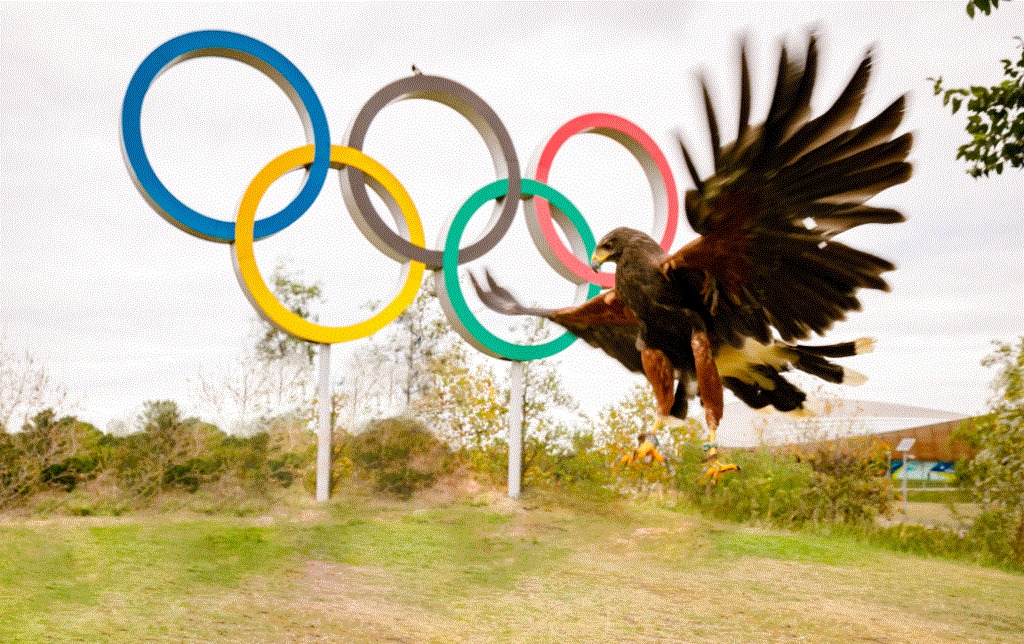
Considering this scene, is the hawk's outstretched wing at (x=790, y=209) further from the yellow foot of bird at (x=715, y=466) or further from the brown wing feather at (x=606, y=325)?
the brown wing feather at (x=606, y=325)

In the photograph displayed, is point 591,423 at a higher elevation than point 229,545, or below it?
higher

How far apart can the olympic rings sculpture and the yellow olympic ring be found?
1 cm

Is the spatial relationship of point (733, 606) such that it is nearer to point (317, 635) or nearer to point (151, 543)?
point (317, 635)

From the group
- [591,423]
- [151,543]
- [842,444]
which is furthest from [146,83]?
[842,444]

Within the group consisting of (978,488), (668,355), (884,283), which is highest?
(884,283)

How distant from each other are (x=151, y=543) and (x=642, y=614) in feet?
12.9

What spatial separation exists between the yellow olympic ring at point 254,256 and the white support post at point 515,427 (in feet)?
4.95

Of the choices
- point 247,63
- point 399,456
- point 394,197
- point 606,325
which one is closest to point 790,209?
point 606,325

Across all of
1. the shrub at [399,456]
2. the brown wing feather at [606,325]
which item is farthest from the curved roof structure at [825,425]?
the brown wing feather at [606,325]

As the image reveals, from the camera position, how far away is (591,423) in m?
11.1

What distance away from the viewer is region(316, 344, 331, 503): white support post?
8.70m

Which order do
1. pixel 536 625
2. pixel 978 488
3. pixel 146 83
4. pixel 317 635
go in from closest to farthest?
1. pixel 317 635
2. pixel 536 625
3. pixel 146 83
4. pixel 978 488

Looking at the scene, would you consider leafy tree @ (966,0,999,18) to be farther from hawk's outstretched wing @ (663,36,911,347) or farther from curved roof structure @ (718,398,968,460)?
curved roof structure @ (718,398,968,460)

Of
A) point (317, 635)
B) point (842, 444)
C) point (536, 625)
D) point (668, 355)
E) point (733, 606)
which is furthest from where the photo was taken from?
point (842, 444)
